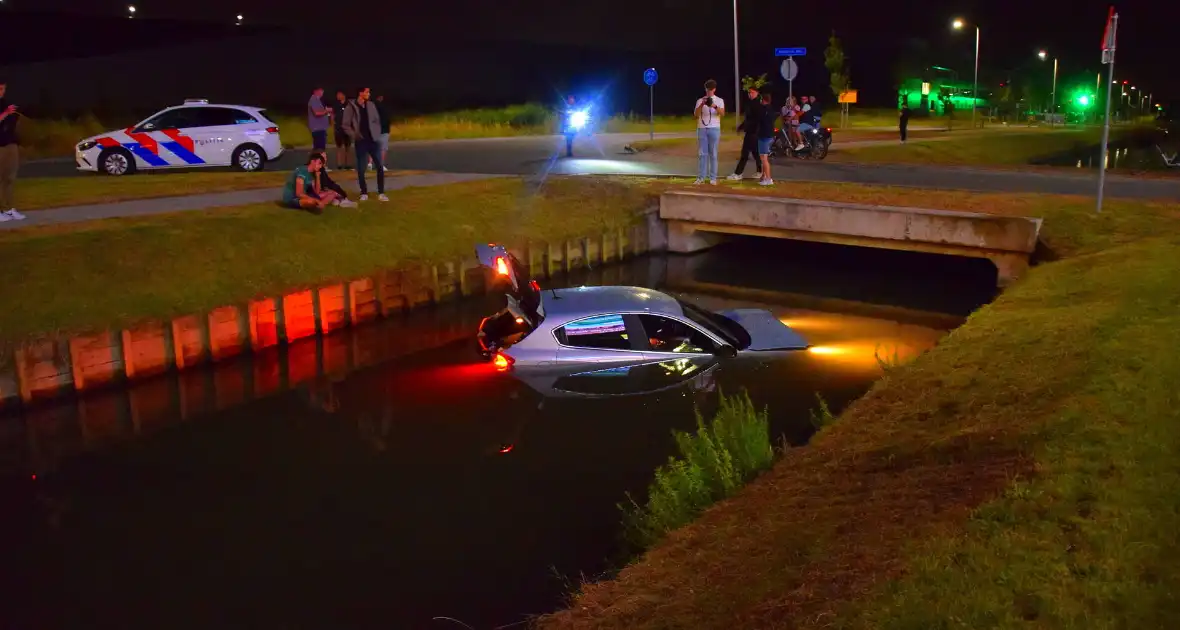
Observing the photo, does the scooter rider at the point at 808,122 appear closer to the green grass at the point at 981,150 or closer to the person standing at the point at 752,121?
the green grass at the point at 981,150

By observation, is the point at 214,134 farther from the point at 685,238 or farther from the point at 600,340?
the point at 600,340

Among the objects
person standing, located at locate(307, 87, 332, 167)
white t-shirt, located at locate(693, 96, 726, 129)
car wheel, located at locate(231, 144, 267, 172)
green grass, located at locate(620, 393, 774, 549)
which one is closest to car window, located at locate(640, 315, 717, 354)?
green grass, located at locate(620, 393, 774, 549)

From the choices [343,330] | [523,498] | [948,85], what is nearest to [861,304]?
[343,330]

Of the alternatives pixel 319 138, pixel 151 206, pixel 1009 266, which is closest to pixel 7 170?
pixel 151 206

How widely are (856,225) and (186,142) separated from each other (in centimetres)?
1414

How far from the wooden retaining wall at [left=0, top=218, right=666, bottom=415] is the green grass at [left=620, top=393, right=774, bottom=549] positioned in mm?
6379

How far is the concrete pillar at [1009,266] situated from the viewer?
16.0m

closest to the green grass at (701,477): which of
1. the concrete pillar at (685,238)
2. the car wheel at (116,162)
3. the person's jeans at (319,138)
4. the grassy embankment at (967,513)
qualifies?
the grassy embankment at (967,513)

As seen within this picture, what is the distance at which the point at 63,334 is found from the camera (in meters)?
11.7

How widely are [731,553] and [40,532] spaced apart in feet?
19.4

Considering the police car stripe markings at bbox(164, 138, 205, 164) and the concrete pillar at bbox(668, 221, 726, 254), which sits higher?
the police car stripe markings at bbox(164, 138, 205, 164)

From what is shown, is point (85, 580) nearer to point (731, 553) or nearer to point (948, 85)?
point (731, 553)

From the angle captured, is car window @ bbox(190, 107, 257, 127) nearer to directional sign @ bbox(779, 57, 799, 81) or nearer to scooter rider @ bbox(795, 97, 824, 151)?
scooter rider @ bbox(795, 97, 824, 151)

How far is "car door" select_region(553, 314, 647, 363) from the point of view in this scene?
10.4m
